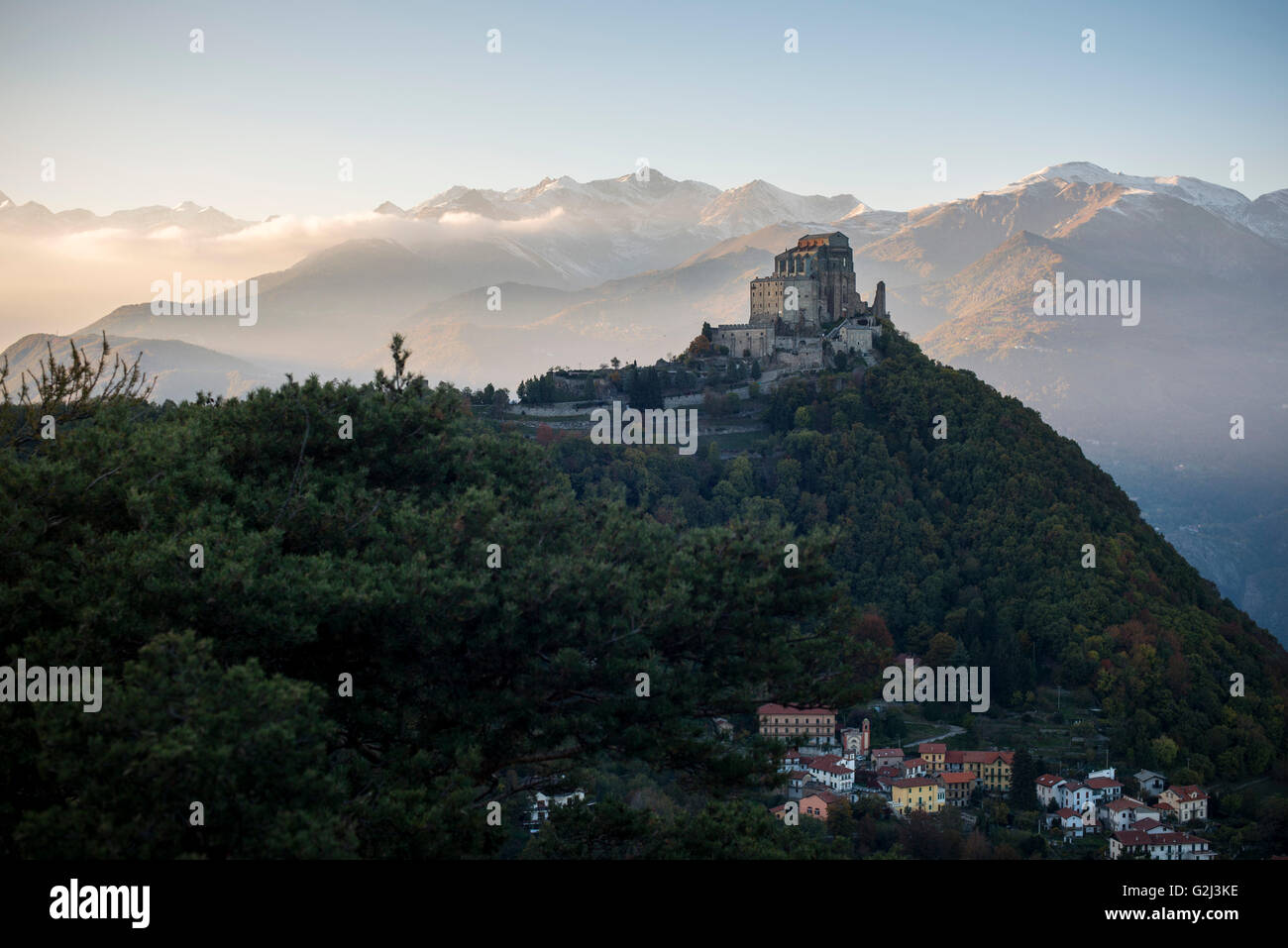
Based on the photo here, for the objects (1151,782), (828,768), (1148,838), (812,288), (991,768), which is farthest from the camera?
(812,288)

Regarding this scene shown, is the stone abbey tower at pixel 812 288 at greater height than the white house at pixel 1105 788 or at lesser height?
greater

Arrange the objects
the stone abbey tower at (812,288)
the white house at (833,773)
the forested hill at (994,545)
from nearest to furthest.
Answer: the white house at (833,773), the forested hill at (994,545), the stone abbey tower at (812,288)

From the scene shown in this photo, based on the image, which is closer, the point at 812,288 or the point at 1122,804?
the point at 1122,804

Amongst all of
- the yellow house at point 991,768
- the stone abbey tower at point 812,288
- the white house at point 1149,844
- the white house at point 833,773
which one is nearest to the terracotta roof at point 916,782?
the white house at point 833,773

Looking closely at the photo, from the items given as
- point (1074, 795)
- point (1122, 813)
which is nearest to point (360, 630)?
point (1122, 813)

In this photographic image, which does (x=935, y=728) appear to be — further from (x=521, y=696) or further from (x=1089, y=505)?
(x=521, y=696)

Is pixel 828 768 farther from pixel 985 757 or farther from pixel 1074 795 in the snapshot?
pixel 1074 795

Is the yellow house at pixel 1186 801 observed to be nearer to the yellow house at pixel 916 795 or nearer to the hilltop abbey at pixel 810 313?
the yellow house at pixel 916 795
